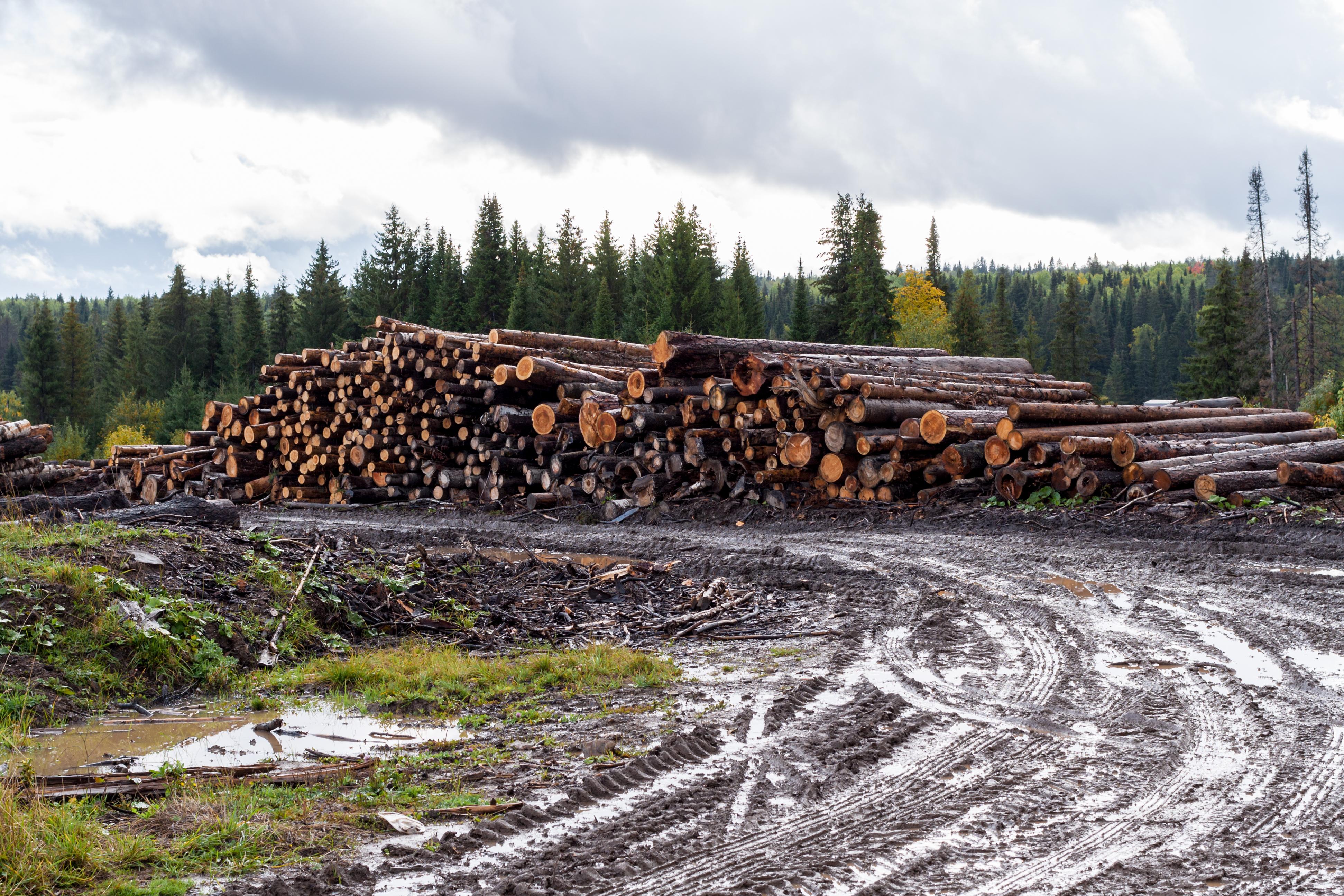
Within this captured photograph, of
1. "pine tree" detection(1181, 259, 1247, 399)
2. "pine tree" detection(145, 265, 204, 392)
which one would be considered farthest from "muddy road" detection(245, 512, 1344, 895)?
"pine tree" detection(145, 265, 204, 392)

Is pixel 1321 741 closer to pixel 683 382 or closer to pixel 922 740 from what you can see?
pixel 922 740

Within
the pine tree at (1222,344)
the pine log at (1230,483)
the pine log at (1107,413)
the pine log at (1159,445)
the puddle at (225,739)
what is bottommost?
the puddle at (225,739)

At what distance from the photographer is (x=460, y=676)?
19.0 feet

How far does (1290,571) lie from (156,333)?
2806 inches

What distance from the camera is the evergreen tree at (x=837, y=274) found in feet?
170

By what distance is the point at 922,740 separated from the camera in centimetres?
457

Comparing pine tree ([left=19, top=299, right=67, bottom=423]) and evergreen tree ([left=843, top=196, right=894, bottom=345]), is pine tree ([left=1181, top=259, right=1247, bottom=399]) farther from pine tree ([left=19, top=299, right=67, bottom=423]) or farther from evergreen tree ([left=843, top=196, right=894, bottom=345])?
pine tree ([left=19, top=299, right=67, bottom=423])

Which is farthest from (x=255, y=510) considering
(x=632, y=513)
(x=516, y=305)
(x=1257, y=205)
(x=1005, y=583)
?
(x=1257, y=205)

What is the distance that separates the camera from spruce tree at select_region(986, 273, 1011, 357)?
212 feet

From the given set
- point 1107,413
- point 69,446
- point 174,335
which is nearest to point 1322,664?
point 1107,413

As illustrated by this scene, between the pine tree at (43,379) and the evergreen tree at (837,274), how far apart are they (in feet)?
169

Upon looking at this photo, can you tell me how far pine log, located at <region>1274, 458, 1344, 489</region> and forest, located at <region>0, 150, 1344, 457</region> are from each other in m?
33.6

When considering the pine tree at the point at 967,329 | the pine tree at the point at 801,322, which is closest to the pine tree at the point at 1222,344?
the pine tree at the point at 967,329

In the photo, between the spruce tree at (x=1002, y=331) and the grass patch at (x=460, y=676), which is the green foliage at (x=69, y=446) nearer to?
the grass patch at (x=460, y=676)
